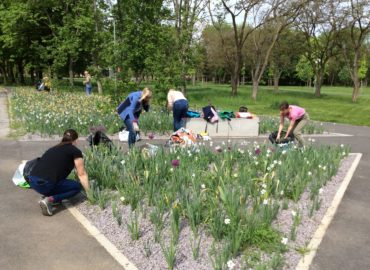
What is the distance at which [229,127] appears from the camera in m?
11.4

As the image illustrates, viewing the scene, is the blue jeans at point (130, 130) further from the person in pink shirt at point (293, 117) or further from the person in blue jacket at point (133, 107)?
the person in pink shirt at point (293, 117)

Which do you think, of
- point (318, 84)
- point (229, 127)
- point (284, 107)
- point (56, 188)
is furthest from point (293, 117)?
point (318, 84)

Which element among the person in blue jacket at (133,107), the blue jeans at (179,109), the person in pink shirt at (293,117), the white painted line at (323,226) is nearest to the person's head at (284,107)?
the person in pink shirt at (293,117)

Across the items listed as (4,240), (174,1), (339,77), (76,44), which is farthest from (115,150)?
(339,77)

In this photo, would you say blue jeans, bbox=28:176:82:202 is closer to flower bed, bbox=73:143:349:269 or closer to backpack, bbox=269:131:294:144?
flower bed, bbox=73:143:349:269

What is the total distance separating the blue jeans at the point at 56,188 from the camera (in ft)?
16.0

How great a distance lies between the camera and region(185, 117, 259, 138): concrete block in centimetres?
1111

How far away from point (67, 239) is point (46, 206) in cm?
76

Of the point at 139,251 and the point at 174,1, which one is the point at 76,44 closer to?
the point at 174,1

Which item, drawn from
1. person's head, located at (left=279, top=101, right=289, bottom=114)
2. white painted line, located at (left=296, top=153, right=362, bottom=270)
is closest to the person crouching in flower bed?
white painted line, located at (left=296, top=153, right=362, bottom=270)

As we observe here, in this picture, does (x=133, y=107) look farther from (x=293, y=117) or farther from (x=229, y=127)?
(x=229, y=127)

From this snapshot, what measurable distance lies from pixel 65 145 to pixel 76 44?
23.3 metres

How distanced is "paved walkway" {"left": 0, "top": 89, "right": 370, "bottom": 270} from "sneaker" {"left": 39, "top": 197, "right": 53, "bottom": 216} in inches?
2.5

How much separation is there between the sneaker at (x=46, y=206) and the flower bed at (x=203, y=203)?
Answer: 0.47 meters
